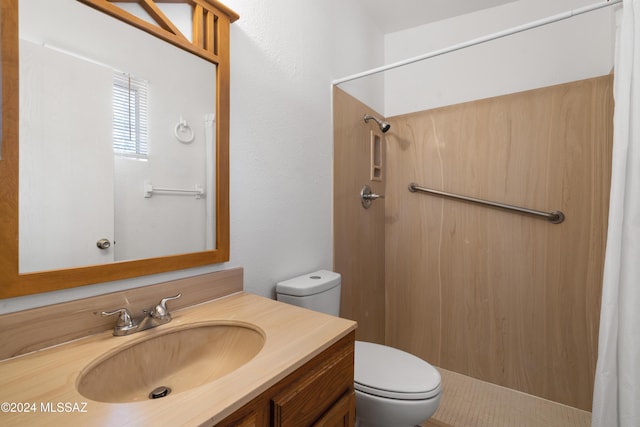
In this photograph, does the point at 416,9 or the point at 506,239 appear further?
the point at 416,9

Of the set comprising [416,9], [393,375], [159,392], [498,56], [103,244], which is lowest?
[393,375]

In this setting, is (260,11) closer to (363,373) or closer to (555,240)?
(363,373)

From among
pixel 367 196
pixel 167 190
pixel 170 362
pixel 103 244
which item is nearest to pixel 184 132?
pixel 167 190

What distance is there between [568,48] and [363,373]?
2.10 m

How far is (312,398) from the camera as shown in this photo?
70 cm

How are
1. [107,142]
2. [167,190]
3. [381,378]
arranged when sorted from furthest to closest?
[381,378] → [167,190] → [107,142]

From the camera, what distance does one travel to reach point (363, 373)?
1178 mm

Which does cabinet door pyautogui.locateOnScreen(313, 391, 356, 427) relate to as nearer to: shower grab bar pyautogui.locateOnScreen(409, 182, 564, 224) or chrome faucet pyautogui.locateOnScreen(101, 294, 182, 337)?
chrome faucet pyautogui.locateOnScreen(101, 294, 182, 337)

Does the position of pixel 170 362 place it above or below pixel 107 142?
below

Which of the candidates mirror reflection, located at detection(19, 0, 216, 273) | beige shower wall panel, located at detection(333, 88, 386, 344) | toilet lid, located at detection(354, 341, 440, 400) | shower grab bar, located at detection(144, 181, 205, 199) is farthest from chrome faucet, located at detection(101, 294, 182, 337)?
beige shower wall panel, located at detection(333, 88, 386, 344)

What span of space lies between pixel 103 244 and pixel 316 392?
2.18 ft

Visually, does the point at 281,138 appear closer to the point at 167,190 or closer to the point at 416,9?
the point at 167,190

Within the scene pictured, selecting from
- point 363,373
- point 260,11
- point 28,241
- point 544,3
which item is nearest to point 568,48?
point 544,3

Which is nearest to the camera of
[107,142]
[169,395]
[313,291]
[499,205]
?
[169,395]
